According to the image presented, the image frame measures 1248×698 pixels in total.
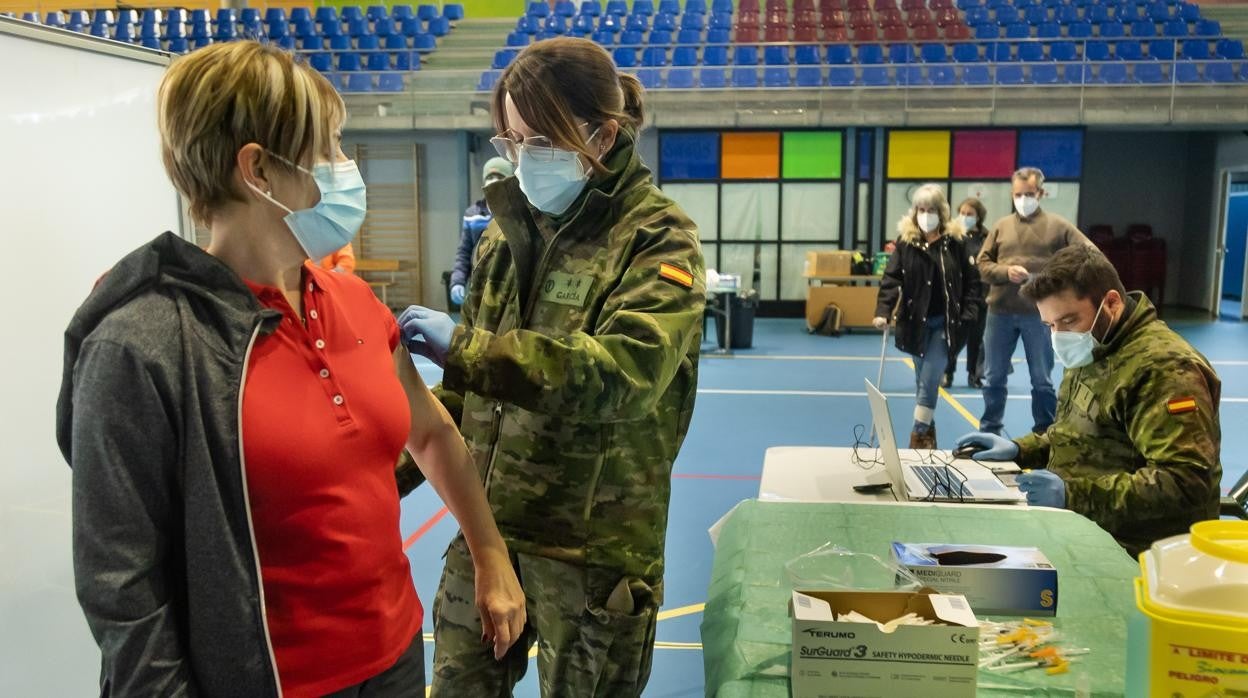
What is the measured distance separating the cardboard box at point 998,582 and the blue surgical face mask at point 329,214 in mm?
1261

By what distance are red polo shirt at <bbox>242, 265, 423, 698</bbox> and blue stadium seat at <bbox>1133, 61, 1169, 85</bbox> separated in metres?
12.4

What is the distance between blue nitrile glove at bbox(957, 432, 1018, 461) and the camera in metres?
2.92

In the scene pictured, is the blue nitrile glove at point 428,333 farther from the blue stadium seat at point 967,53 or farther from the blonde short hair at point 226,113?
the blue stadium seat at point 967,53

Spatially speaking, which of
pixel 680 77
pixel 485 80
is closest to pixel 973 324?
pixel 680 77

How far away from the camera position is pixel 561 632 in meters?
1.52

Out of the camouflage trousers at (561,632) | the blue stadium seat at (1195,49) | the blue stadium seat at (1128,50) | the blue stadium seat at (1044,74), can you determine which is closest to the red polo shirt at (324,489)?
the camouflage trousers at (561,632)

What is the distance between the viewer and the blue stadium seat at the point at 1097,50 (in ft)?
39.7

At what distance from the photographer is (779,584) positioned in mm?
1942

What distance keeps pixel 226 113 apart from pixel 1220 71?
12.9 m

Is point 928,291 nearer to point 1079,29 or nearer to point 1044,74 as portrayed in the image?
point 1044,74

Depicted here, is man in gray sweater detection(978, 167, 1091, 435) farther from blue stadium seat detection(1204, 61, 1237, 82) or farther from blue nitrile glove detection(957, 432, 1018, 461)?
blue stadium seat detection(1204, 61, 1237, 82)

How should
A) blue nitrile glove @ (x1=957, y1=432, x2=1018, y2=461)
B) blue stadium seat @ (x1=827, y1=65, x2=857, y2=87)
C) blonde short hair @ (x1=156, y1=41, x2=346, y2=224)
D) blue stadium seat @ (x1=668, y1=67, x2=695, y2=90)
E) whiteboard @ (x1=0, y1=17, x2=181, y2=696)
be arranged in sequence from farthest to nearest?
blue stadium seat @ (x1=668, y1=67, x2=695, y2=90) → blue stadium seat @ (x1=827, y1=65, x2=857, y2=87) → blue nitrile glove @ (x1=957, y1=432, x2=1018, y2=461) → whiteboard @ (x1=0, y1=17, x2=181, y2=696) → blonde short hair @ (x1=156, y1=41, x2=346, y2=224)

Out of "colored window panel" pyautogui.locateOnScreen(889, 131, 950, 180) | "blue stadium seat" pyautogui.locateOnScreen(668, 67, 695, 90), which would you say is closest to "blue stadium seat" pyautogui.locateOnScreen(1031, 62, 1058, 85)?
"colored window panel" pyautogui.locateOnScreen(889, 131, 950, 180)

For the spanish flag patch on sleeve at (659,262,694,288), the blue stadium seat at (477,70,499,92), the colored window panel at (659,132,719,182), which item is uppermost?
the blue stadium seat at (477,70,499,92)
